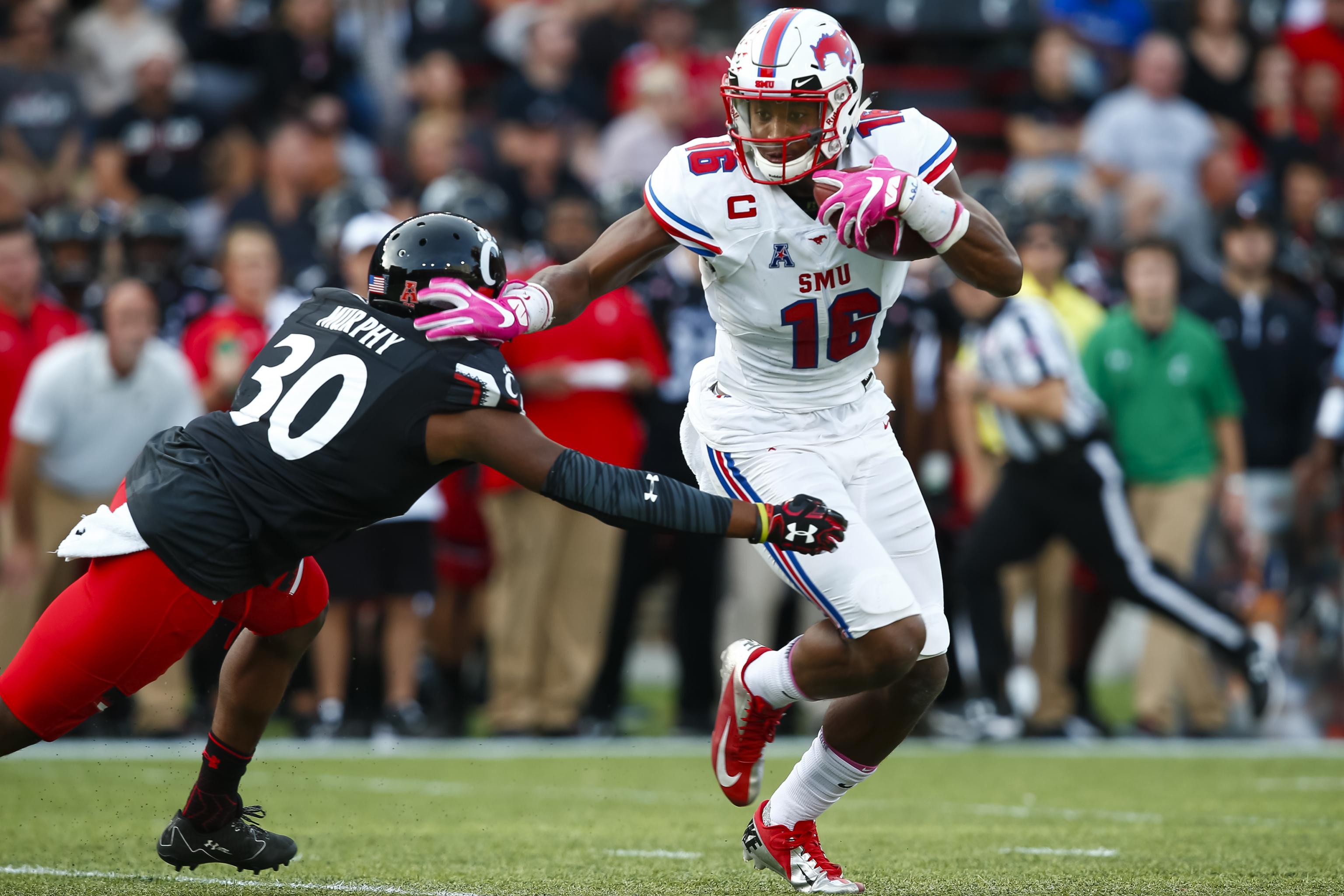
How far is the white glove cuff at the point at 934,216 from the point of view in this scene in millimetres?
4289

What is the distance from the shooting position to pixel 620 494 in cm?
400

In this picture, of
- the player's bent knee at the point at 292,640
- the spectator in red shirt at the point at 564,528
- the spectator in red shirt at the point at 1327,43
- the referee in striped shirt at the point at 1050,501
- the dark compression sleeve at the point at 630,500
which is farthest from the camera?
the spectator in red shirt at the point at 1327,43

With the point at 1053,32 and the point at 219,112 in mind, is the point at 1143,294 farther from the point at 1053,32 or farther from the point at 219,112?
the point at 219,112

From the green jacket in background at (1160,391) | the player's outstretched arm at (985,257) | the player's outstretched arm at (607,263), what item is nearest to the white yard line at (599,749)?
the green jacket in background at (1160,391)

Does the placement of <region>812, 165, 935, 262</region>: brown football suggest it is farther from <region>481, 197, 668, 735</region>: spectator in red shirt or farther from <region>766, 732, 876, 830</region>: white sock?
<region>481, 197, 668, 735</region>: spectator in red shirt

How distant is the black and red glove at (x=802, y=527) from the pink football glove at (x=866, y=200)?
690 millimetres

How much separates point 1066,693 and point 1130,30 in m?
5.96

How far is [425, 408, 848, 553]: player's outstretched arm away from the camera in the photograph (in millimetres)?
4000

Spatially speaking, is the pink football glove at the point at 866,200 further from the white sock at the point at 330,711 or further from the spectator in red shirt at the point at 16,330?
the spectator in red shirt at the point at 16,330

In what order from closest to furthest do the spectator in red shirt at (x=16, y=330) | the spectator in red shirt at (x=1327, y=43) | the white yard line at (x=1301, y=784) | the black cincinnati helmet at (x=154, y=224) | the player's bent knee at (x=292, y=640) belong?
the player's bent knee at (x=292, y=640), the white yard line at (x=1301, y=784), the spectator in red shirt at (x=16, y=330), the black cincinnati helmet at (x=154, y=224), the spectator in red shirt at (x=1327, y=43)

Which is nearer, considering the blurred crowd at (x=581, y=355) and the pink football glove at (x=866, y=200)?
the pink football glove at (x=866, y=200)

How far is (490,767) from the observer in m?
7.38

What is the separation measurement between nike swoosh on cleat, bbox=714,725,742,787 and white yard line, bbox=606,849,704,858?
1.12 feet

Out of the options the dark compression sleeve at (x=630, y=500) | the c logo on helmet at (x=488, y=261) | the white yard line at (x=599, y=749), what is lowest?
the white yard line at (x=599, y=749)
